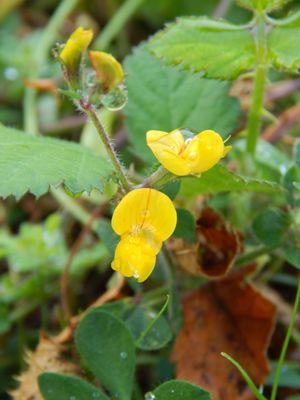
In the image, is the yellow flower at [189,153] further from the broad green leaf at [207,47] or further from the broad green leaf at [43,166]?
the broad green leaf at [207,47]

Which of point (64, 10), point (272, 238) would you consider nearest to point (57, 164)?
point (272, 238)

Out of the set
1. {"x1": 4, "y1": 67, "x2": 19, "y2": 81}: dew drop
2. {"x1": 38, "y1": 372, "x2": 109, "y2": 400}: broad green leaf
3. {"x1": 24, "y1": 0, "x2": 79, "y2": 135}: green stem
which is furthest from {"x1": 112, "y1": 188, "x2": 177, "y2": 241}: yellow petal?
{"x1": 4, "y1": 67, "x2": 19, "y2": 81}: dew drop

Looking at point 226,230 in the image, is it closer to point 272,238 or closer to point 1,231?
point 272,238

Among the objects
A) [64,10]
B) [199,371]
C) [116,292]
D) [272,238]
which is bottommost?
[199,371]

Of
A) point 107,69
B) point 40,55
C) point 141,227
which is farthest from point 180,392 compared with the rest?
point 40,55

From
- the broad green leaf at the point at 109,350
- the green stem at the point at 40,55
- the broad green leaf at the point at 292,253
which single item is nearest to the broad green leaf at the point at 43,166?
the broad green leaf at the point at 109,350

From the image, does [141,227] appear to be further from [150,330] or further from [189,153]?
[150,330]

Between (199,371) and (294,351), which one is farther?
(294,351)
